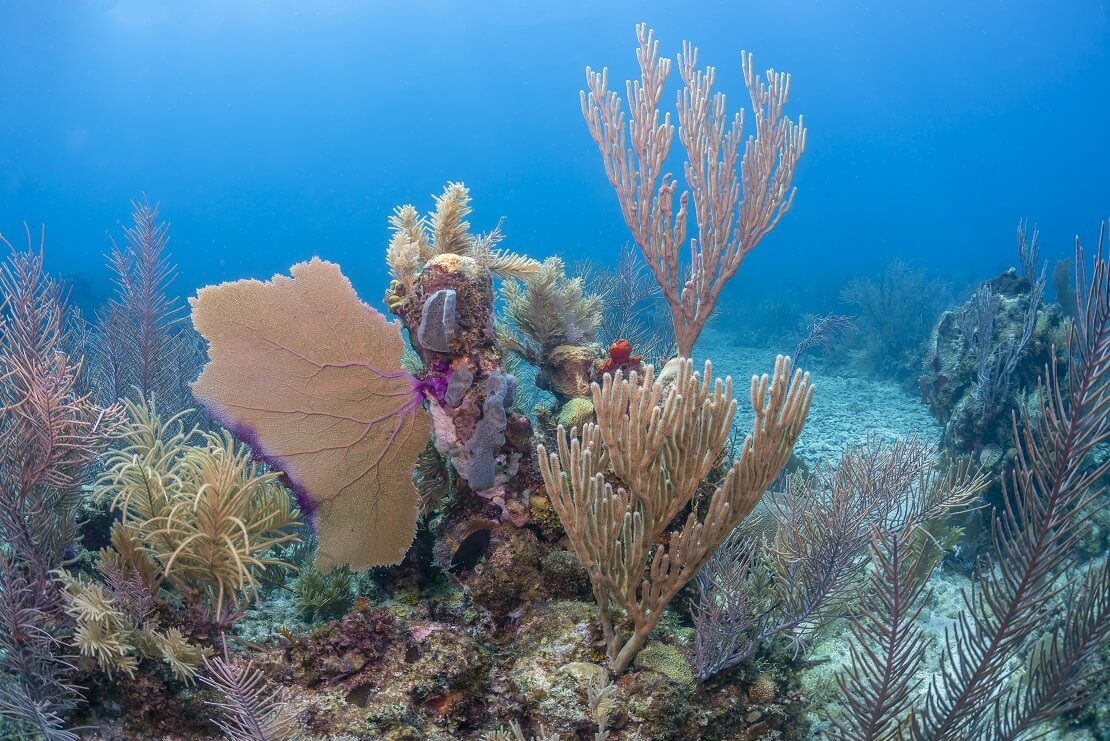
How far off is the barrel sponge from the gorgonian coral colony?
0.05ft

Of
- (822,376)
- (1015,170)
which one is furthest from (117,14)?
(1015,170)

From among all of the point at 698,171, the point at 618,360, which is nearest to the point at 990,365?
the point at 698,171

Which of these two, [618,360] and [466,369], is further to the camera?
[618,360]

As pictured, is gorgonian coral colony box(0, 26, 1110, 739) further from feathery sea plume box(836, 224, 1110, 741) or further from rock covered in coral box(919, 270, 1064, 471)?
rock covered in coral box(919, 270, 1064, 471)

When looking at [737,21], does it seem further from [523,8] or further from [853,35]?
[523,8]

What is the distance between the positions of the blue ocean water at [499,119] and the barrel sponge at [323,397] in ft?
248

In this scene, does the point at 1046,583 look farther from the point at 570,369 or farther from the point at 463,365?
the point at 570,369

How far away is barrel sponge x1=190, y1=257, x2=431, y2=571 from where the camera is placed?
3.17 meters

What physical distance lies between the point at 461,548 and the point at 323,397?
124cm

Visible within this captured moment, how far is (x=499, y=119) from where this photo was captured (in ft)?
366

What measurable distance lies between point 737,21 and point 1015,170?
5736 centimetres

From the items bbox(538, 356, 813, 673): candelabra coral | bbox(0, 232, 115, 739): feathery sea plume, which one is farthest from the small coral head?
bbox(0, 232, 115, 739): feathery sea plume

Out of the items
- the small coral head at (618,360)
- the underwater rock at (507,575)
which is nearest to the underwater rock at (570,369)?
the small coral head at (618,360)

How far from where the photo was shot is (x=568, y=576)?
3244 mm
